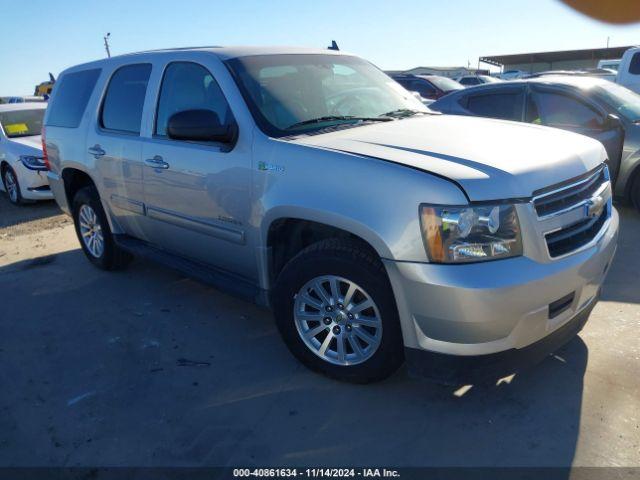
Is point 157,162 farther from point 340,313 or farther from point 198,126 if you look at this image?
point 340,313

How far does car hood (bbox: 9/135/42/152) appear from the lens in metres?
8.24

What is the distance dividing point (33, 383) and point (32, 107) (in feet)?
24.8

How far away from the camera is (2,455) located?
272 centimetres

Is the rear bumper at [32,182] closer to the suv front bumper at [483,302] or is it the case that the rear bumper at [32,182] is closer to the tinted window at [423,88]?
the suv front bumper at [483,302]

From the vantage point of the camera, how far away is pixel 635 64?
1141cm

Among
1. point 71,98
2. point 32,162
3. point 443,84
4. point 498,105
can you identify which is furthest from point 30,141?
point 443,84

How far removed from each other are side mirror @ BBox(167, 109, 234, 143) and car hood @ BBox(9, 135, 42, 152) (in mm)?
6062

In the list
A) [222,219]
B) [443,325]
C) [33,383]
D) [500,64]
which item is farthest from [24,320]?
[500,64]

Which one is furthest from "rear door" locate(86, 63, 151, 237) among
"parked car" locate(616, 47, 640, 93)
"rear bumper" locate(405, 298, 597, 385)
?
"parked car" locate(616, 47, 640, 93)

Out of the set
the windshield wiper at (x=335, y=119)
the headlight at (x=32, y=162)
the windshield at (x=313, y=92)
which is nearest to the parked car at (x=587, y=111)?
the windshield at (x=313, y=92)

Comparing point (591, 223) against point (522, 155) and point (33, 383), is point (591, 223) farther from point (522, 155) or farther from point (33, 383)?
point (33, 383)

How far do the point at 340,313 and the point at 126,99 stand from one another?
2673 millimetres

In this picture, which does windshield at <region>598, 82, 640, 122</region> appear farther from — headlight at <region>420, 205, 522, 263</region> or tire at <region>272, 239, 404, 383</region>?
tire at <region>272, 239, 404, 383</region>

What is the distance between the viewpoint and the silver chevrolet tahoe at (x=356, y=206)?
240cm
